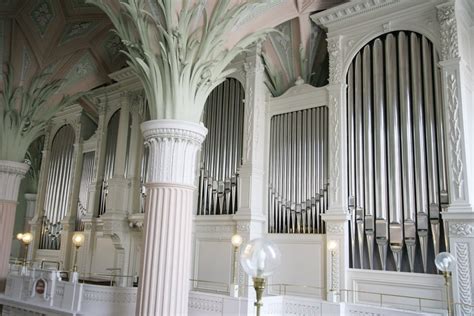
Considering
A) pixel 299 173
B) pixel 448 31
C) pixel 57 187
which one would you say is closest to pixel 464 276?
pixel 299 173

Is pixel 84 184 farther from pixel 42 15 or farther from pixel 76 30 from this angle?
pixel 42 15

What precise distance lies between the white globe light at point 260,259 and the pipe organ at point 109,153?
10034 millimetres

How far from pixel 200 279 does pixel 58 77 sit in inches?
256

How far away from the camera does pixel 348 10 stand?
31.4 ft

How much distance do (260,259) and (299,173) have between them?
635cm

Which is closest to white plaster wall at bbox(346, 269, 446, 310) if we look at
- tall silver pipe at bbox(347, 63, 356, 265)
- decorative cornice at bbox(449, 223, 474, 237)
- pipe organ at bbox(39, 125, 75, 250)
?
tall silver pipe at bbox(347, 63, 356, 265)

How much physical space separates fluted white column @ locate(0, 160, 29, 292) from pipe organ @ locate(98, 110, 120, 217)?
2268 millimetres

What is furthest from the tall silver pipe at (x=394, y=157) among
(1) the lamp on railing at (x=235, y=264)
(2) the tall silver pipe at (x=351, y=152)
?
(1) the lamp on railing at (x=235, y=264)

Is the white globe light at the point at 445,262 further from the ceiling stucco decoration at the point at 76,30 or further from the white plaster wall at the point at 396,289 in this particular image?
the ceiling stucco decoration at the point at 76,30

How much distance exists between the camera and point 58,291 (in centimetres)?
993

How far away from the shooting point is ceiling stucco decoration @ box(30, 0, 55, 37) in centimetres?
1116

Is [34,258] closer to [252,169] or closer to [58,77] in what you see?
[58,77]

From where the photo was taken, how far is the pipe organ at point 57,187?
1476 centimetres

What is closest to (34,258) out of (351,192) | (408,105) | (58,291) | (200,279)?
(58,291)
